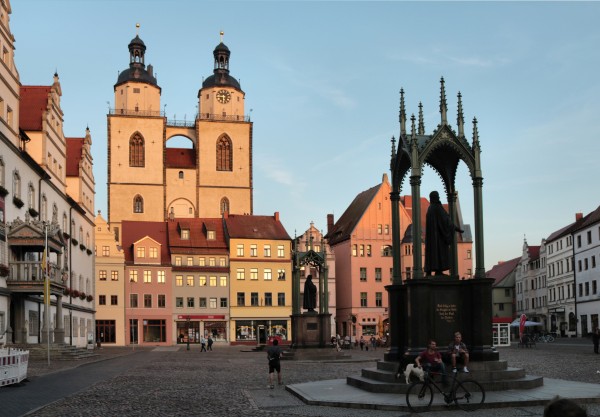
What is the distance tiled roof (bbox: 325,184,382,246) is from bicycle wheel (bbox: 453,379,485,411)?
7136 cm

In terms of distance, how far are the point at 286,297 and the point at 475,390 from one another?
70008 mm

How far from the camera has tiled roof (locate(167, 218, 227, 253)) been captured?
85312mm

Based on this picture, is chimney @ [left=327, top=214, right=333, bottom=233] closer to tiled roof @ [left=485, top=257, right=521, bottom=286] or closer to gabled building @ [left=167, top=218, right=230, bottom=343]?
gabled building @ [left=167, top=218, right=230, bottom=343]

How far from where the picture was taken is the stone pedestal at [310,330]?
148 feet

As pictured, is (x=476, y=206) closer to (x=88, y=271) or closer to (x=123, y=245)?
(x=88, y=271)

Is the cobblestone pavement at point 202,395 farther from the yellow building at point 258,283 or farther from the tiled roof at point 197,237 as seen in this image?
the tiled roof at point 197,237

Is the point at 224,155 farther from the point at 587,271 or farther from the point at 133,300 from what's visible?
the point at 587,271

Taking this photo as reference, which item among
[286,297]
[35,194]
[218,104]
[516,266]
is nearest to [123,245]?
Answer: [286,297]

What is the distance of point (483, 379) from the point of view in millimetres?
18703

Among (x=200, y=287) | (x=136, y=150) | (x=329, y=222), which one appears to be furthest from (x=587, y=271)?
(x=136, y=150)

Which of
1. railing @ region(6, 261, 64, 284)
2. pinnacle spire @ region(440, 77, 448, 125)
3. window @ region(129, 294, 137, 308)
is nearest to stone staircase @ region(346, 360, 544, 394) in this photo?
pinnacle spire @ region(440, 77, 448, 125)

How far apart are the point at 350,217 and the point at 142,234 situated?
2390 centimetres

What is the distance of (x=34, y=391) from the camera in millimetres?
22703

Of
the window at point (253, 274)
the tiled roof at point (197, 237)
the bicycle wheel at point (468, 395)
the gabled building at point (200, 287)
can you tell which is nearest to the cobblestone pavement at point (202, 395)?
Result: the bicycle wheel at point (468, 395)
